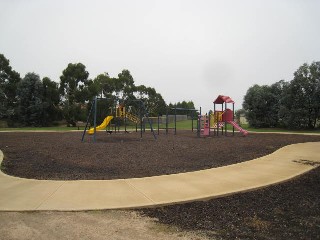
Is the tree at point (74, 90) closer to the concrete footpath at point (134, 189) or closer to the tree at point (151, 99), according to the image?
the tree at point (151, 99)

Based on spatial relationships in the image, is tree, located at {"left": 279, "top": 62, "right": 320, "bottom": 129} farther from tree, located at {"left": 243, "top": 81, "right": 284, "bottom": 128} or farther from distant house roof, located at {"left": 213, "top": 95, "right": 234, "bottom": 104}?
distant house roof, located at {"left": 213, "top": 95, "right": 234, "bottom": 104}

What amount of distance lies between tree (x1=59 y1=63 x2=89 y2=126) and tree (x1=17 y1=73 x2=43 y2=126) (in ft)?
11.4

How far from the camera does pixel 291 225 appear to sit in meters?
4.37

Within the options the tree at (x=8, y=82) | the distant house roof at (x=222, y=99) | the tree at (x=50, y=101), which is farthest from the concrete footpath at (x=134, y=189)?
the tree at (x=8, y=82)

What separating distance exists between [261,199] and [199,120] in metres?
16.2

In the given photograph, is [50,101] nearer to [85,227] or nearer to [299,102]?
[299,102]

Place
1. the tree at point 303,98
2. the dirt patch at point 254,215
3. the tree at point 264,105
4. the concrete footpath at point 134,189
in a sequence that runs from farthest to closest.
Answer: the tree at point 264,105
the tree at point 303,98
the concrete footpath at point 134,189
the dirt patch at point 254,215

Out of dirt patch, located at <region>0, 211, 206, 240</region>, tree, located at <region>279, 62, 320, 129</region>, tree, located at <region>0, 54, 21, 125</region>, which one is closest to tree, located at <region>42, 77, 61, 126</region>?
tree, located at <region>0, 54, 21, 125</region>

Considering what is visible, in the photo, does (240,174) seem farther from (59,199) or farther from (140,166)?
(59,199)

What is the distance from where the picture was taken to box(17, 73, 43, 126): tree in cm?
4088

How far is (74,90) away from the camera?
39.8 meters

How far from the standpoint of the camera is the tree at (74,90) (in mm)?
39344

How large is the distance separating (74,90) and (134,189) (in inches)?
1415

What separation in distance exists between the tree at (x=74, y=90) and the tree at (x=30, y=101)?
3.49 meters
